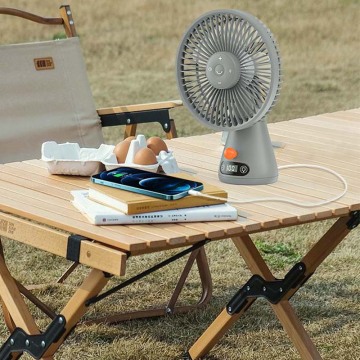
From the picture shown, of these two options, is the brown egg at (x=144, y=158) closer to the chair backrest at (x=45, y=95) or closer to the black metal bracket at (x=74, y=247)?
the black metal bracket at (x=74, y=247)

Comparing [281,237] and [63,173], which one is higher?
[63,173]

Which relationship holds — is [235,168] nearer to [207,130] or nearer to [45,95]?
[45,95]

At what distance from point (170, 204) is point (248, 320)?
1.53 meters

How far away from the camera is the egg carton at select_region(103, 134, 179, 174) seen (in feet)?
9.89

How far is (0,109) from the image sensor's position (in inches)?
185

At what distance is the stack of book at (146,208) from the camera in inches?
101

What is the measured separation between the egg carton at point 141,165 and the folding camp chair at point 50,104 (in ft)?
4.72

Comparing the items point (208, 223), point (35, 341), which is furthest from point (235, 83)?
point (35, 341)

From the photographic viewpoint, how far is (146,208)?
258 centimetres

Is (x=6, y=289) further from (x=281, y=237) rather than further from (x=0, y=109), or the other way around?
(x=281, y=237)

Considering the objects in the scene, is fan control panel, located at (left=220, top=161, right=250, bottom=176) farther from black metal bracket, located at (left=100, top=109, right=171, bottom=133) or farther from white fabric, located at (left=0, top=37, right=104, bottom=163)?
white fabric, located at (left=0, top=37, right=104, bottom=163)

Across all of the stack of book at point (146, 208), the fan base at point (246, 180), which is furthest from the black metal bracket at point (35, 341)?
Answer: the fan base at point (246, 180)

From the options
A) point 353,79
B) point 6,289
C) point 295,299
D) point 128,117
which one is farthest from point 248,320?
point 353,79

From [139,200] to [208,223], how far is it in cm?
18
